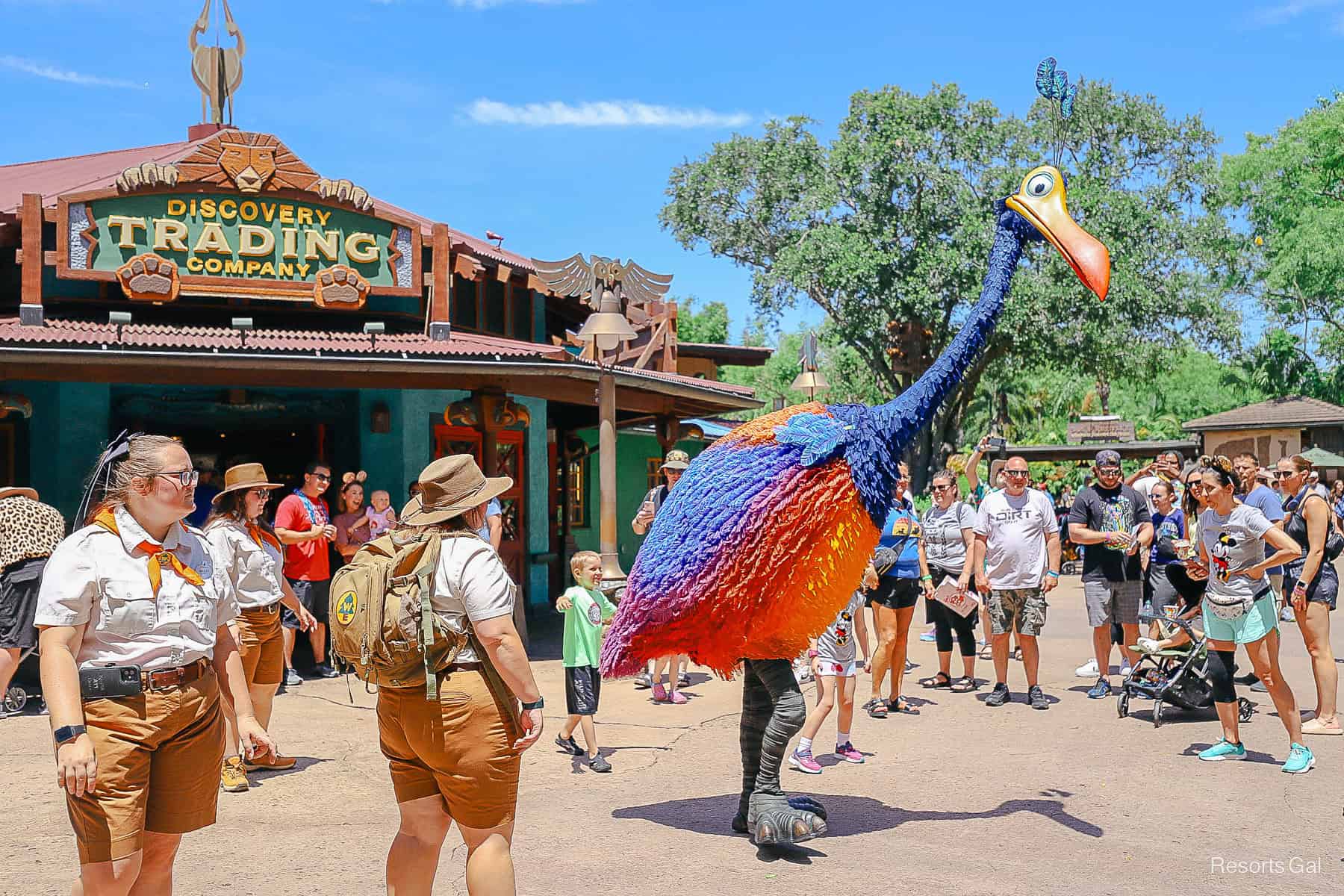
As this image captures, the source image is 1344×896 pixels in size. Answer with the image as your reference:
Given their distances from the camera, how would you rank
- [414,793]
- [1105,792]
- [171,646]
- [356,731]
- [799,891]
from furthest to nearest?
[356,731] → [1105,792] → [799,891] → [414,793] → [171,646]

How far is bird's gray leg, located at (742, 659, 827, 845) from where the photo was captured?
4855 millimetres

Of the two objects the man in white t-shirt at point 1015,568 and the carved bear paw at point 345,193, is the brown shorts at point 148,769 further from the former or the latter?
the carved bear paw at point 345,193

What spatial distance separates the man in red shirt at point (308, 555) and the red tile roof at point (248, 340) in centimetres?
126

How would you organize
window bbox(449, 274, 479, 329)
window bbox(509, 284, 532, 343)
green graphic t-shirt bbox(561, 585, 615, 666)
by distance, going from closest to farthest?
green graphic t-shirt bbox(561, 585, 615, 666) < window bbox(449, 274, 479, 329) < window bbox(509, 284, 532, 343)

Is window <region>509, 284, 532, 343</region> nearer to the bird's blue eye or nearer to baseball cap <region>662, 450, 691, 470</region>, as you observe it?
baseball cap <region>662, 450, 691, 470</region>

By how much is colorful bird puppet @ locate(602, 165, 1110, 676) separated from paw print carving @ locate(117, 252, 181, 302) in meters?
7.20

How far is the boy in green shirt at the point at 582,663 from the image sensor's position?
6.53 m

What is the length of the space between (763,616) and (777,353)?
63756 mm

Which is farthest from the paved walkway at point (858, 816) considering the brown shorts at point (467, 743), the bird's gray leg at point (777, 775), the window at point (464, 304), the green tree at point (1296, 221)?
the green tree at point (1296, 221)

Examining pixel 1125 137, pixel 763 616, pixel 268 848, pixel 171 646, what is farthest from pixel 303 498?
pixel 1125 137

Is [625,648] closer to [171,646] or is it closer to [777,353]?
[171,646]

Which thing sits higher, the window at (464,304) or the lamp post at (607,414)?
the window at (464,304)

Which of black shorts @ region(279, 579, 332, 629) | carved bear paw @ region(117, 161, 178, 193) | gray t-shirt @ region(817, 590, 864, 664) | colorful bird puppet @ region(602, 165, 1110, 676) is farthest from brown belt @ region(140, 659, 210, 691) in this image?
carved bear paw @ region(117, 161, 178, 193)

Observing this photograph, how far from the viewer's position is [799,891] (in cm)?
446
